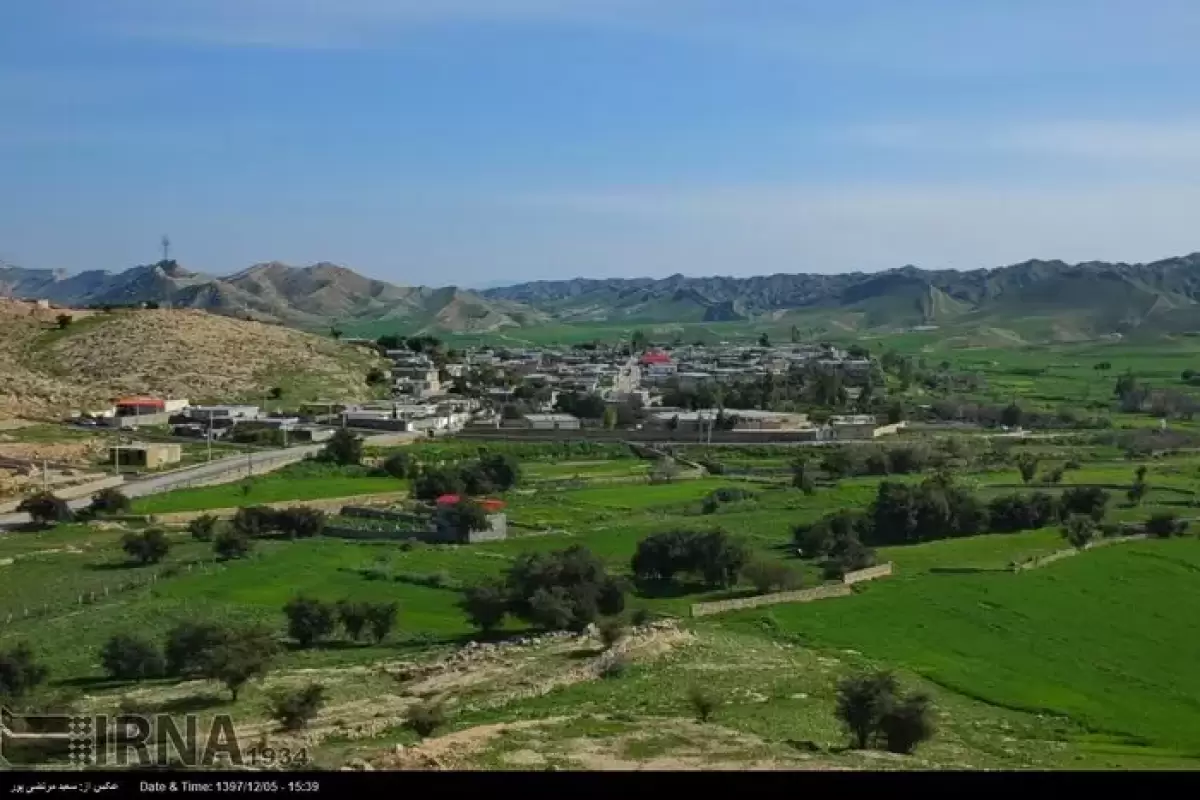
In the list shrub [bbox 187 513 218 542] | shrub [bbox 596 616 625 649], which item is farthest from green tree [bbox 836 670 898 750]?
shrub [bbox 187 513 218 542]

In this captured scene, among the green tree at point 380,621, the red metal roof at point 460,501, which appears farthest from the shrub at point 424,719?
the red metal roof at point 460,501

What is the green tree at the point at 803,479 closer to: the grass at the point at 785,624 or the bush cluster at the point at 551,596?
the grass at the point at 785,624

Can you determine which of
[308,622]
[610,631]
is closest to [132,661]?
[308,622]

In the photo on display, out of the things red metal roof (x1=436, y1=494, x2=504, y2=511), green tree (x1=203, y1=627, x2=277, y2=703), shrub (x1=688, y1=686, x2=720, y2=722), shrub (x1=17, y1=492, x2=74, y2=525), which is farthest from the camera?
red metal roof (x1=436, y1=494, x2=504, y2=511)

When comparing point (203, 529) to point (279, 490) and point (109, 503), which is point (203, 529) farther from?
point (279, 490)

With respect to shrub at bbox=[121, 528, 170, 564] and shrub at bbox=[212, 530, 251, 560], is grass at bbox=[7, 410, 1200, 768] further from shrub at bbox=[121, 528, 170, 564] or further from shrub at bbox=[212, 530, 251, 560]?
shrub at bbox=[212, 530, 251, 560]
